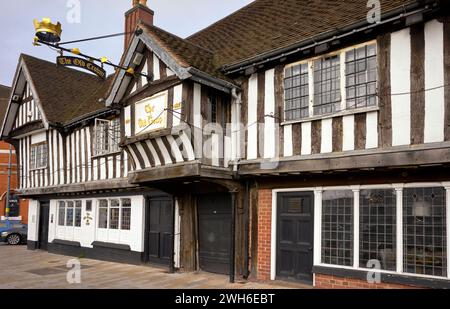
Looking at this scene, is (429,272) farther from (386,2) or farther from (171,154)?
(171,154)

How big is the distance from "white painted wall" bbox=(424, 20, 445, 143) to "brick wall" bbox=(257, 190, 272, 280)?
3.82 meters

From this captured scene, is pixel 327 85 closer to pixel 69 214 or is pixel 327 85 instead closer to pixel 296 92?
pixel 296 92

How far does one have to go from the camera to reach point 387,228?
779cm

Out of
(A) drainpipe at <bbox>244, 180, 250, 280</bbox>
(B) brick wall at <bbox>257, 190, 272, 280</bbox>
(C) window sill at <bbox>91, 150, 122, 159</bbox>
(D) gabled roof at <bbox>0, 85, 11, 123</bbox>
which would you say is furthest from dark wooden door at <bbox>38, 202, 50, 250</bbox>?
(D) gabled roof at <bbox>0, 85, 11, 123</bbox>

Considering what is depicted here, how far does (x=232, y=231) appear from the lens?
9.95 m

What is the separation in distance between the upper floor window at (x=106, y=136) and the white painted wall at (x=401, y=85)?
9.32 m

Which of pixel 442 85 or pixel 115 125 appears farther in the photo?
pixel 115 125

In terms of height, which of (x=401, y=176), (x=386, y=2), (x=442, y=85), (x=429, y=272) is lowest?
(x=429, y=272)

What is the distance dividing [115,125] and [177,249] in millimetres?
5049

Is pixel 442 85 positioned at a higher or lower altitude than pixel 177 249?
higher

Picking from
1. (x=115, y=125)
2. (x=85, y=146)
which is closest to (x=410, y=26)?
(x=115, y=125)

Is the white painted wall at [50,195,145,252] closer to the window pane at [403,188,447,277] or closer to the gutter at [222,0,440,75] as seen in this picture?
the gutter at [222,0,440,75]

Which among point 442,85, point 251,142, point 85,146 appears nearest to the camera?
point 442,85

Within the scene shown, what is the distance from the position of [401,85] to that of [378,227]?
105 inches
